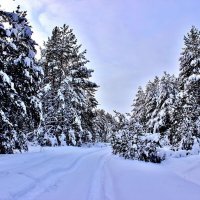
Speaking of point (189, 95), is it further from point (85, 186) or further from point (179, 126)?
point (85, 186)

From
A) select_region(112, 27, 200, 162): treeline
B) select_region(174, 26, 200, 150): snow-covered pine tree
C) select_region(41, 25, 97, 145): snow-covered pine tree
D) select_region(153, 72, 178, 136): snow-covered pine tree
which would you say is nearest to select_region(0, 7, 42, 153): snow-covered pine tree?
select_region(112, 27, 200, 162): treeline

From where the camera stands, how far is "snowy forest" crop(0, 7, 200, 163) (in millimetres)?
14180

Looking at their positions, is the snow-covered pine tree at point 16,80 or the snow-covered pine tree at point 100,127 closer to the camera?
the snow-covered pine tree at point 16,80

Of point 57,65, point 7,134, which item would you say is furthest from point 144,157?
point 57,65

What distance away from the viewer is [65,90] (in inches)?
1298

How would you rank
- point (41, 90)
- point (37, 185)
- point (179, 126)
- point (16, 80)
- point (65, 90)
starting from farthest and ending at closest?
point (65, 90) < point (41, 90) < point (179, 126) < point (16, 80) < point (37, 185)

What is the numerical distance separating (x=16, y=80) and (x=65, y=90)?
59.9 ft

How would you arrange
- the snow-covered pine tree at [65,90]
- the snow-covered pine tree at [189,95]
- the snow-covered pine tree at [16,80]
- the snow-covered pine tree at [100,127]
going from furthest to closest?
the snow-covered pine tree at [100,127] < the snow-covered pine tree at [65,90] < the snow-covered pine tree at [189,95] < the snow-covered pine tree at [16,80]

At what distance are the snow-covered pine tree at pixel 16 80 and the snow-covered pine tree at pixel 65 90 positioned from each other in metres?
15.2

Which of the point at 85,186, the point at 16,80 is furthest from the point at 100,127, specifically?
the point at 85,186

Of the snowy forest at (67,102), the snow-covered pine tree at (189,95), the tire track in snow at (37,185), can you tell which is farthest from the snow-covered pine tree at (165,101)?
the tire track in snow at (37,185)

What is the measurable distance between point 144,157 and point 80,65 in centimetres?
2146

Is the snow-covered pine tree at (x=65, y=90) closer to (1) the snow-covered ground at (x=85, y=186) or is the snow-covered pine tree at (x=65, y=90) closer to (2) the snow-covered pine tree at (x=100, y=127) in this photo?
(2) the snow-covered pine tree at (x=100, y=127)

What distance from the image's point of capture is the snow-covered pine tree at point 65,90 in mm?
31484
